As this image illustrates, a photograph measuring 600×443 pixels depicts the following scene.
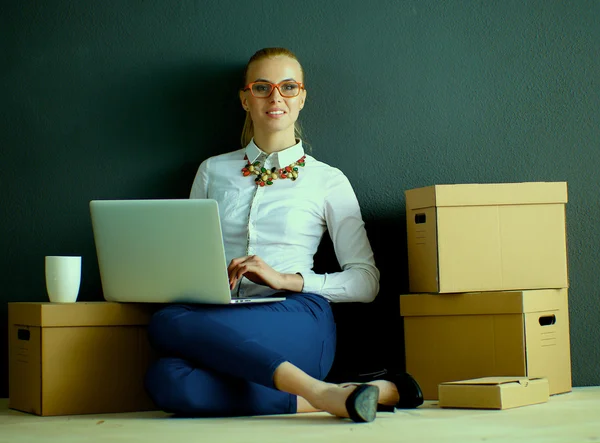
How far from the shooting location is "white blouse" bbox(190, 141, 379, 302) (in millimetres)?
2533

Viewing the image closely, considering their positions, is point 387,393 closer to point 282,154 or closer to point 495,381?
point 495,381

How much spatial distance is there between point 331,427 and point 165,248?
0.64 meters

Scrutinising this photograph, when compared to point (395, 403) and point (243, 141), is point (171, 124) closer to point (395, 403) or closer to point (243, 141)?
point (243, 141)

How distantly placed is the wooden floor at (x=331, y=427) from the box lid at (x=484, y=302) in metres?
0.31

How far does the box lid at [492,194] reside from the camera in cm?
245

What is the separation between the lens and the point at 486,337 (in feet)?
8.04

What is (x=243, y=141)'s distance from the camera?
2818 millimetres

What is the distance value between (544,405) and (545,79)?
126 cm

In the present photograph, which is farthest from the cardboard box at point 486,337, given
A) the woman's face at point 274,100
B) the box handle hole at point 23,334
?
the box handle hole at point 23,334

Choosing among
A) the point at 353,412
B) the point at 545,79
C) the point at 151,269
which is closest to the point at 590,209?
the point at 545,79

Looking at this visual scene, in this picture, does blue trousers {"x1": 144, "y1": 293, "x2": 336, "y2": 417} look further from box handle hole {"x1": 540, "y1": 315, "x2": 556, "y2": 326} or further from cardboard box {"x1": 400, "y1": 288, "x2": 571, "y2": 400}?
box handle hole {"x1": 540, "y1": 315, "x2": 556, "y2": 326}

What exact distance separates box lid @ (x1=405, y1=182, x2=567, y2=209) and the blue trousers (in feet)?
1.97

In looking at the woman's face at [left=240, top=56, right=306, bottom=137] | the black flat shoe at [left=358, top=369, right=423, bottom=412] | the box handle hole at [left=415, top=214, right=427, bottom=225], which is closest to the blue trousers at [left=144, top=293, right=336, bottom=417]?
the black flat shoe at [left=358, top=369, right=423, bottom=412]

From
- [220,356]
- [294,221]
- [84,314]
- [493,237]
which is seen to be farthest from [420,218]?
[84,314]
